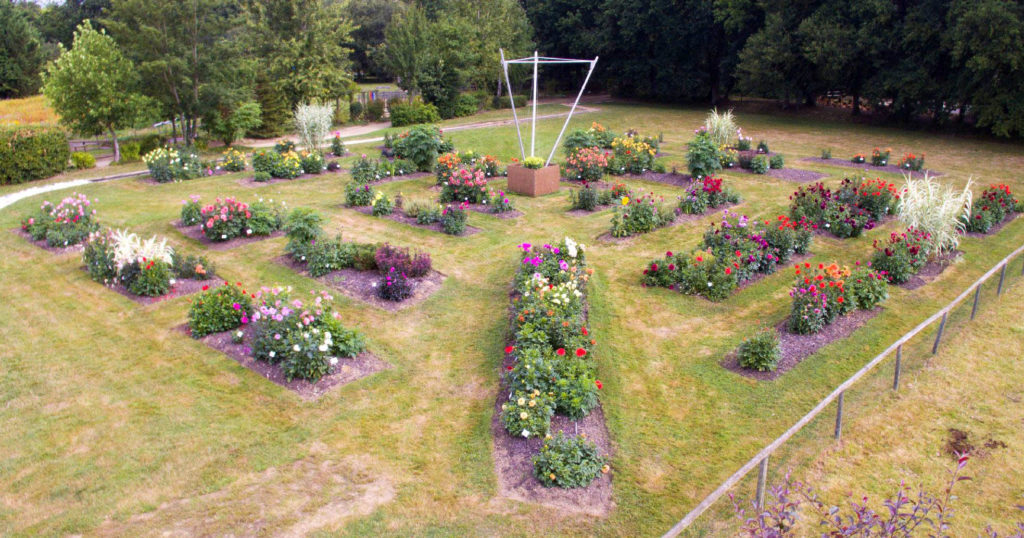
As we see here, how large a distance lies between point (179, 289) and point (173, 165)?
28.0 ft

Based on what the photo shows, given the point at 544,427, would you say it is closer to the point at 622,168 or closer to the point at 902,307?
the point at 902,307

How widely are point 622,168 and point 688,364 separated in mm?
10360

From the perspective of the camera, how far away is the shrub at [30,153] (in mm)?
16281

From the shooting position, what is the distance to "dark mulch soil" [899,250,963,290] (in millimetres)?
9859

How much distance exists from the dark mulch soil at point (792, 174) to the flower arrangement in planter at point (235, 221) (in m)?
12.5

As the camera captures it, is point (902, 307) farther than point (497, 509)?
Yes

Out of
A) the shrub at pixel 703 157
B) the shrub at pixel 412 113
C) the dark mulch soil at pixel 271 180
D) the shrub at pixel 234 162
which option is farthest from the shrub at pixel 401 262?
the shrub at pixel 412 113

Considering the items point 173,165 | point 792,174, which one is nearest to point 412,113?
point 173,165

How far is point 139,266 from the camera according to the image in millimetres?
9516

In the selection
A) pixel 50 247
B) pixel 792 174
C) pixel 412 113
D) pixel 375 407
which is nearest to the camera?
pixel 375 407

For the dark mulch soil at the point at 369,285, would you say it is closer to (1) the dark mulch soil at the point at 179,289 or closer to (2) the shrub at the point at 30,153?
(1) the dark mulch soil at the point at 179,289

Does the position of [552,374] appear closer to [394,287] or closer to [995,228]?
[394,287]

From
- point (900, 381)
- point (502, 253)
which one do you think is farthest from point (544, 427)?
point (502, 253)

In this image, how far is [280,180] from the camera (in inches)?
661
